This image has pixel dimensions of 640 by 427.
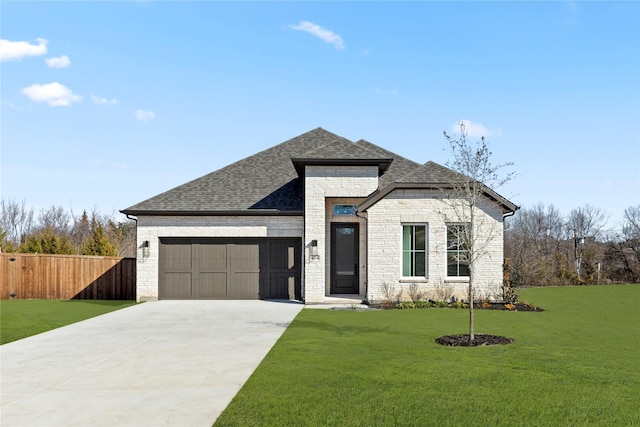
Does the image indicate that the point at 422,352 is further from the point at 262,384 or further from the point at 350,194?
the point at 350,194

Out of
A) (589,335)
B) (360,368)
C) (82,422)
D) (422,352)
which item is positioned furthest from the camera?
(589,335)

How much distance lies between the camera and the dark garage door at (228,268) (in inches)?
840

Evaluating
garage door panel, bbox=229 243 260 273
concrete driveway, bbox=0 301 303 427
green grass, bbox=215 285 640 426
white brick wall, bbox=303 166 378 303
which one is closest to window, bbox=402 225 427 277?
white brick wall, bbox=303 166 378 303

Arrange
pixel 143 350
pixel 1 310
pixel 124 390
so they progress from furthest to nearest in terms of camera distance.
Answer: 1. pixel 1 310
2. pixel 143 350
3. pixel 124 390

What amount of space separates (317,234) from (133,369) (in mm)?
11563

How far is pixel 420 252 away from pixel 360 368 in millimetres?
10858

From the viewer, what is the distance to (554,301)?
21.7m

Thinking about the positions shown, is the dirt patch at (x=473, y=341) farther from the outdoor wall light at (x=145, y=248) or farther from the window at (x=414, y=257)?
the outdoor wall light at (x=145, y=248)

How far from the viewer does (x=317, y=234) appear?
20.3 metres

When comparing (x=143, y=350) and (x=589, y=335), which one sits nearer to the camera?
(x=143, y=350)

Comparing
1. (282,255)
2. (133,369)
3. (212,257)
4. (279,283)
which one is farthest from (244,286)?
(133,369)

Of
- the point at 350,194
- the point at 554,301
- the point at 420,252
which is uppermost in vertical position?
the point at 350,194

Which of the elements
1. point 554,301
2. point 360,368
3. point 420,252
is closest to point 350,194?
point 420,252

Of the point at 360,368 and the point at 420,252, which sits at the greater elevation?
the point at 420,252
